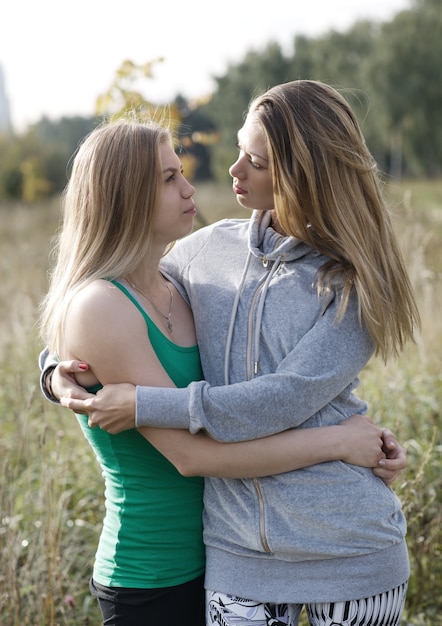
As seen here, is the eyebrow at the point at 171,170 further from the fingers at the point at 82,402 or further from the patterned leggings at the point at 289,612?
the patterned leggings at the point at 289,612

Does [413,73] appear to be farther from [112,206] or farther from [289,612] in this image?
[289,612]

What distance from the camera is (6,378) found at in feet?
17.3

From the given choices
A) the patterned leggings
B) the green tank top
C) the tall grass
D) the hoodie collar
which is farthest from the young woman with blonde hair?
the tall grass

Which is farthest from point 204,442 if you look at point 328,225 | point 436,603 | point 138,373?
point 436,603

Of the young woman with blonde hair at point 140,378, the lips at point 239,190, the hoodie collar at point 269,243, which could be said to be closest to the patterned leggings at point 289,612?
the young woman with blonde hair at point 140,378

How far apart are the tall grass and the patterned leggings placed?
72 cm

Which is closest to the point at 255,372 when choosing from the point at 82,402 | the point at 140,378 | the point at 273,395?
the point at 273,395

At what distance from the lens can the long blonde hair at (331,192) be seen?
6.35 feet

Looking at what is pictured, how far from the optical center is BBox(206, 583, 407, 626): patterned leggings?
1878mm

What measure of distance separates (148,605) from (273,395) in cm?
62

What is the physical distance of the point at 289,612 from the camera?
74.9 inches

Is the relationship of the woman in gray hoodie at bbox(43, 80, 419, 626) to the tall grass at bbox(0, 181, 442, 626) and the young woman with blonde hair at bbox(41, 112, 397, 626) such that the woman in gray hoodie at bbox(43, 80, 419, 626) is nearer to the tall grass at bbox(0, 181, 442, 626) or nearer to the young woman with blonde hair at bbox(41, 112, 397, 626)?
the young woman with blonde hair at bbox(41, 112, 397, 626)

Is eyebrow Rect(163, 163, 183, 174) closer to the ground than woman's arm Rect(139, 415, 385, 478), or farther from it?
farther from it

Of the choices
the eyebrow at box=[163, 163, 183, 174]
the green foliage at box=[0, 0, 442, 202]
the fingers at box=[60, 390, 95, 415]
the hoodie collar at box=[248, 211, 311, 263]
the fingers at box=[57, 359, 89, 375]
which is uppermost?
the eyebrow at box=[163, 163, 183, 174]
